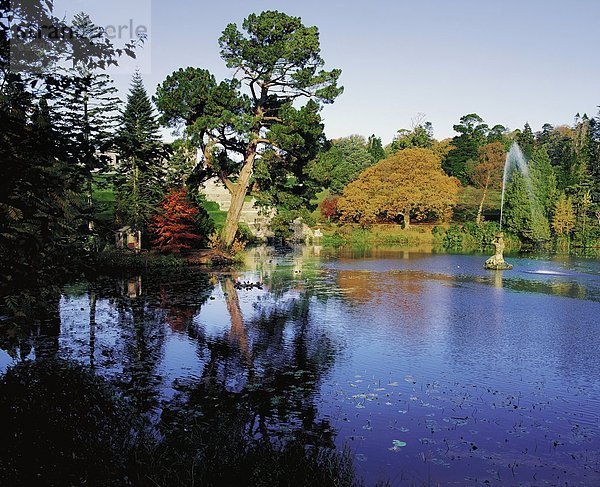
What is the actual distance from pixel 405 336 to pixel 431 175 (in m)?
46.3

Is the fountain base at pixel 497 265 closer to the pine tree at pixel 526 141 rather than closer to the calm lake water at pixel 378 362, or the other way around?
the calm lake water at pixel 378 362

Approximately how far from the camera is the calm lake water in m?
7.89

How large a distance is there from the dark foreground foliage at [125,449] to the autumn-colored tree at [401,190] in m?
51.5

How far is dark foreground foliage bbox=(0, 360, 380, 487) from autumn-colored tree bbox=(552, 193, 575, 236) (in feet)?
180

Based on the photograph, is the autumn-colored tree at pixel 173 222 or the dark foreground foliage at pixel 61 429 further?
the autumn-colored tree at pixel 173 222

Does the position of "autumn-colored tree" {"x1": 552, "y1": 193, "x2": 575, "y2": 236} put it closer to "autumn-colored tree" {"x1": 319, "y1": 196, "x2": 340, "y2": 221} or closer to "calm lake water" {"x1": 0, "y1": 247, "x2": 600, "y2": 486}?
"autumn-colored tree" {"x1": 319, "y1": 196, "x2": 340, "y2": 221}

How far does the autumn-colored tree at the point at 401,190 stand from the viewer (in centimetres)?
5831

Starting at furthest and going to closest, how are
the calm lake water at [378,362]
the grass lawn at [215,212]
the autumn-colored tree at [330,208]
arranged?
1. the autumn-colored tree at [330,208]
2. the grass lawn at [215,212]
3. the calm lake water at [378,362]

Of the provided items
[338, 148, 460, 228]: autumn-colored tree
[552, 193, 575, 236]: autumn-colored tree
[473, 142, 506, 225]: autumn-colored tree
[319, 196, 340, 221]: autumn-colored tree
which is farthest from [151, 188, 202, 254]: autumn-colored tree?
[552, 193, 575, 236]: autumn-colored tree

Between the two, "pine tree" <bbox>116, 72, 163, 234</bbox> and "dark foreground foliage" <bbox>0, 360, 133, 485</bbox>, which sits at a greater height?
"pine tree" <bbox>116, 72, 163, 234</bbox>

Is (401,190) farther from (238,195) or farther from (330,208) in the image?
(238,195)

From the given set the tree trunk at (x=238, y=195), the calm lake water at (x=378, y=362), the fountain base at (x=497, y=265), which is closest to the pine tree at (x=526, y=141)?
the fountain base at (x=497, y=265)

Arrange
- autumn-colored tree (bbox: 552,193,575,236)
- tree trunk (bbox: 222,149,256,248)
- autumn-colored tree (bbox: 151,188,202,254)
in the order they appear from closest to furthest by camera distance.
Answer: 1. autumn-colored tree (bbox: 151,188,202,254)
2. tree trunk (bbox: 222,149,256,248)
3. autumn-colored tree (bbox: 552,193,575,236)

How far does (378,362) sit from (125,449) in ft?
23.1
